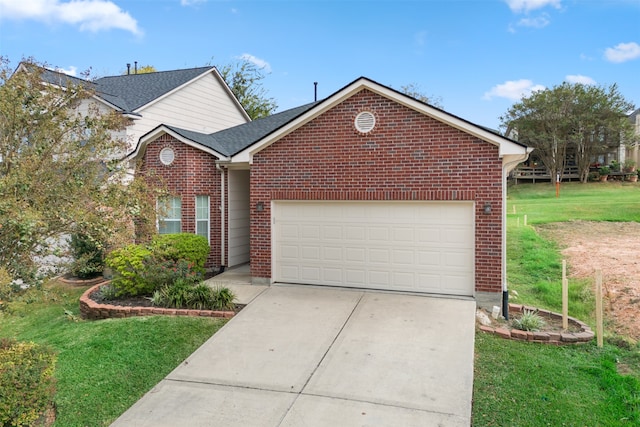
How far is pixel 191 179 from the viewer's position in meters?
12.2

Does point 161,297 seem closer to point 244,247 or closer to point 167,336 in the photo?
point 167,336

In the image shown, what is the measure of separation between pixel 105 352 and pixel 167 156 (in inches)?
274

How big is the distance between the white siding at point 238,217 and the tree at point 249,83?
23294 mm

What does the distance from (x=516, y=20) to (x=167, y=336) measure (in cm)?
1837

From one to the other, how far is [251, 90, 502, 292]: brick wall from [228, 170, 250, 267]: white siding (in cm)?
225

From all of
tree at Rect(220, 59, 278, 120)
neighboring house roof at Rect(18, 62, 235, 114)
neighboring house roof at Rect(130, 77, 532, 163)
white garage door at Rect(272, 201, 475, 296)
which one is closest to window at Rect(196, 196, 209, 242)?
neighboring house roof at Rect(130, 77, 532, 163)

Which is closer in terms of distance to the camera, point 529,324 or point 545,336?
point 545,336

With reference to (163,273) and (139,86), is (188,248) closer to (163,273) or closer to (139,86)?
(163,273)

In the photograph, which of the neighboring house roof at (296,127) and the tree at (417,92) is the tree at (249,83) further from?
the neighboring house roof at (296,127)

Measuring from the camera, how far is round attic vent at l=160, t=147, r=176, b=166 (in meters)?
12.3

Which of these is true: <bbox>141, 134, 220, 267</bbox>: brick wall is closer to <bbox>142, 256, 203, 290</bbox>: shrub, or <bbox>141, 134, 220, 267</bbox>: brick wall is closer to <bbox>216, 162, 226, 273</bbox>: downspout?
<bbox>216, 162, 226, 273</bbox>: downspout

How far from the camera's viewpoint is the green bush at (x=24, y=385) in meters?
4.58

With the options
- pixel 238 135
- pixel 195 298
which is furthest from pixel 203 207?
pixel 195 298

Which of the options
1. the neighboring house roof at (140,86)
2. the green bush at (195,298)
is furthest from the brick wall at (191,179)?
the neighboring house roof at (140,86)
